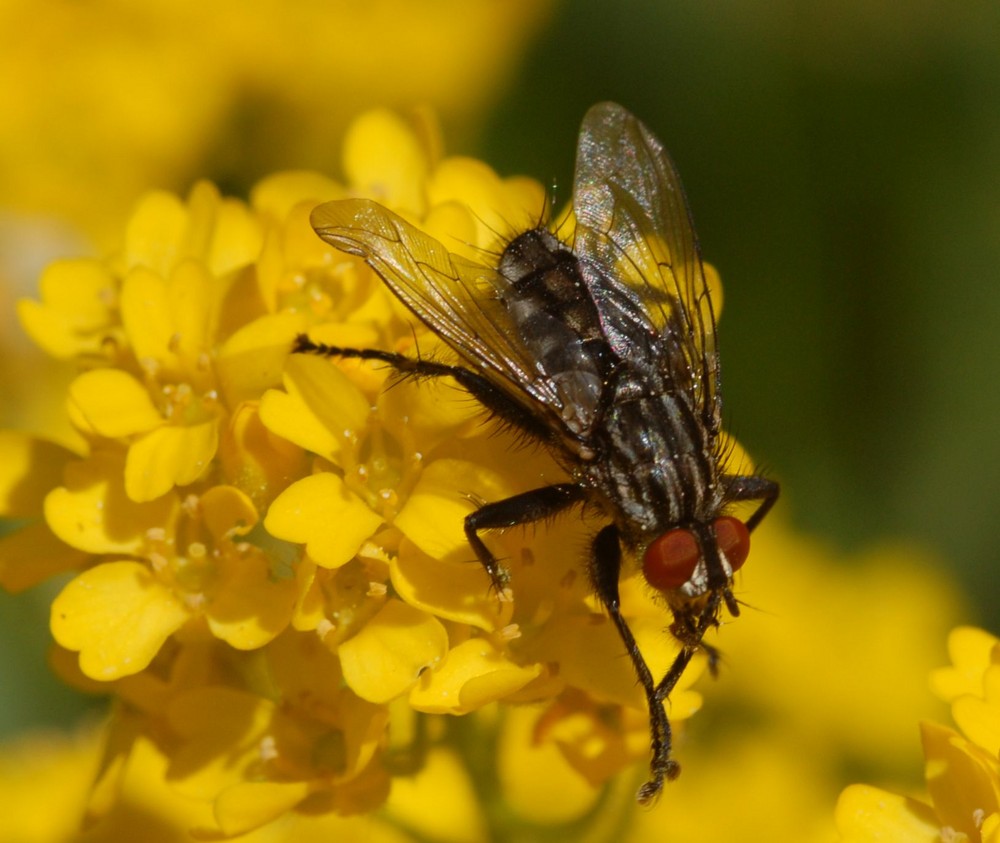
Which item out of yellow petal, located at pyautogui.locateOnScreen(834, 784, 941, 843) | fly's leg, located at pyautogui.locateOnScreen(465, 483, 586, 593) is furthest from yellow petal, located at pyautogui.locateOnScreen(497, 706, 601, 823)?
yellow petal, located at pyautogui.locateOnScreen(834, 784, 941, 843)

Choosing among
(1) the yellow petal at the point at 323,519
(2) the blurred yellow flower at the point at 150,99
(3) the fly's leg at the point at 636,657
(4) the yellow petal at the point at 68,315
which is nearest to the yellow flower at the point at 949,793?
(3) the fly's leg at the point at 636,657

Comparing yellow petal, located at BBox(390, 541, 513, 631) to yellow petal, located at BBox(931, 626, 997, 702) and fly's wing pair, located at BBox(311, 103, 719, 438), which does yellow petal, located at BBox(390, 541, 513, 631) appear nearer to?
fly's wing pair, located at BBox(311, 103, 719, 438)

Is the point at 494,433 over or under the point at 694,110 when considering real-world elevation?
over

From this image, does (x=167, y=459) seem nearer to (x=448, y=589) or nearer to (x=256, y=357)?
(x=256, y=357)

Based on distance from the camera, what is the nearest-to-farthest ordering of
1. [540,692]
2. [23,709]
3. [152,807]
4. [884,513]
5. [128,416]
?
[540,692]
[128,416]
[152,807]
[23,709]
[884,513]

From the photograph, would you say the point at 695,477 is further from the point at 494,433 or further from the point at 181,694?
the point at 181,694

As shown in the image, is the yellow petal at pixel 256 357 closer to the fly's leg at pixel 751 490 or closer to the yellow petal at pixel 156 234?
the yellow petal at pixel 156 234

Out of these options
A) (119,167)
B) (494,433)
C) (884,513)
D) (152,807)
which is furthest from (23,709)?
(884,513)
